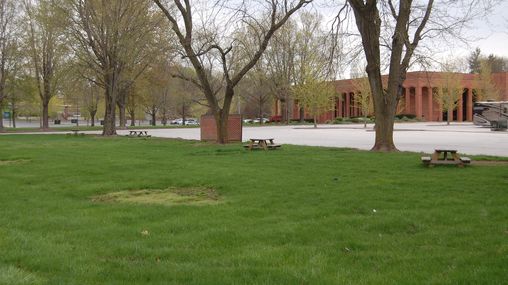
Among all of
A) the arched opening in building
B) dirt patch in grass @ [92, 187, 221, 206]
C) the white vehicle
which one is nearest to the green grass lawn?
dirt patch in grass @ [92, 187, 221, 206]

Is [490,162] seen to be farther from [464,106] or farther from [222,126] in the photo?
[464,106]

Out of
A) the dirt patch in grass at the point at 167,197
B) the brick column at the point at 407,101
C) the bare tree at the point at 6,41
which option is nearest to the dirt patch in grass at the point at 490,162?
the dirt patch in grass at the point at 167,197

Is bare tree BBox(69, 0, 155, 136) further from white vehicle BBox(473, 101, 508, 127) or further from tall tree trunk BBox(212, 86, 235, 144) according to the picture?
white vehicle BBox(473, 101, 508, 127)

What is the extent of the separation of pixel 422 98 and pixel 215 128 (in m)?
56.3

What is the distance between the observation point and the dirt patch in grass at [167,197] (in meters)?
9.46

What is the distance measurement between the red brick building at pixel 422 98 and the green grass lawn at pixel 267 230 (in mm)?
62080

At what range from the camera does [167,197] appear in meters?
10.0

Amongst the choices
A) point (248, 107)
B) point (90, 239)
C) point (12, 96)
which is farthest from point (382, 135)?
→ point (248, 107)

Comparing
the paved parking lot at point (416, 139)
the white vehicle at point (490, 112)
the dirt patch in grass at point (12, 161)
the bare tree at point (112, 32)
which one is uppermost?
the bare tree at point (112, 32)

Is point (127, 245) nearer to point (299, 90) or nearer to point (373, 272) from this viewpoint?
point (373, 272)

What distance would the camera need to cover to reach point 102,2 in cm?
3634

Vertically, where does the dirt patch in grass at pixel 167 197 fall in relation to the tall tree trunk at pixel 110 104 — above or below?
below

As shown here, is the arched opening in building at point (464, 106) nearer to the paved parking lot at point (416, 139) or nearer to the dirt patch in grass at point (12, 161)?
the paved parking lot at point (416, 139)

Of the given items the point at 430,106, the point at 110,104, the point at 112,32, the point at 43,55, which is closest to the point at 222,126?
the point at 112,32
